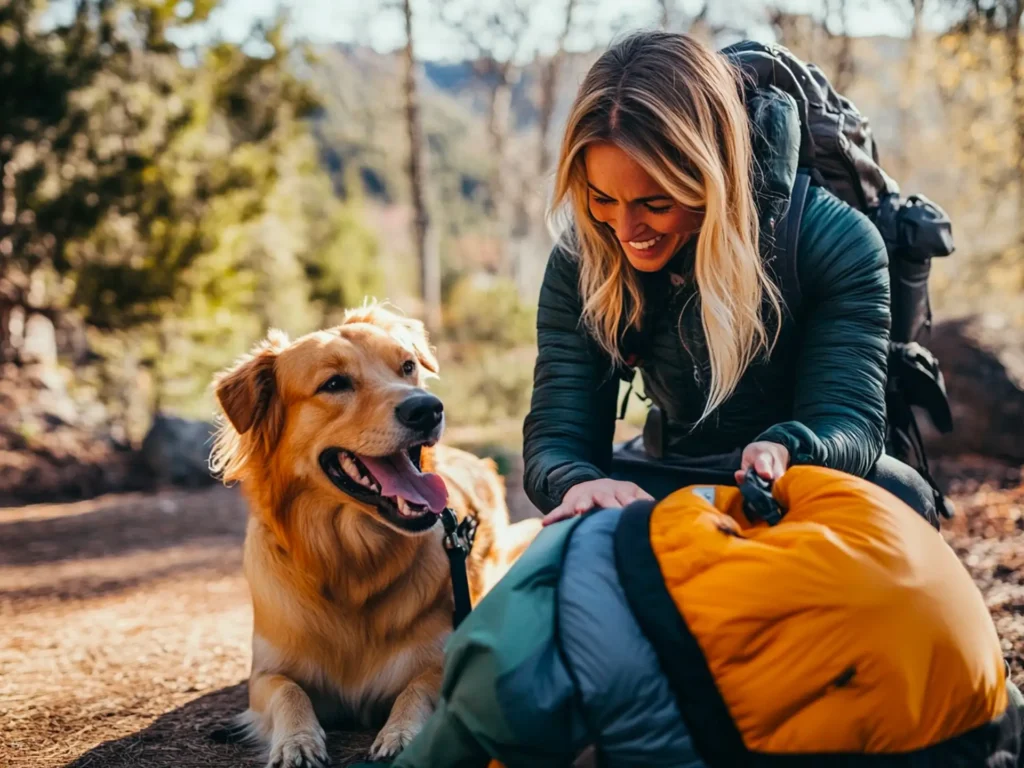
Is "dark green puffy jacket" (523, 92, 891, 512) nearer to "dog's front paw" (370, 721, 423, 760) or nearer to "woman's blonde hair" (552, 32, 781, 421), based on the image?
"woman's blonde hair" (552, 32, 781, 421)

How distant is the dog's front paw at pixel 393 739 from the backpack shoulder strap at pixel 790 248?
1.63 m

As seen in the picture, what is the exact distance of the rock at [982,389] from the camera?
6.87 metres

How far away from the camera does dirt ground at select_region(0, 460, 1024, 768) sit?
2.81 m

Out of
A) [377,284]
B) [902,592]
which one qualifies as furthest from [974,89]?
[377,284]

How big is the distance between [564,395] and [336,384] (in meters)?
0.89

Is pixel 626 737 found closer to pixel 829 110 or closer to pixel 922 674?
pixel 922 674

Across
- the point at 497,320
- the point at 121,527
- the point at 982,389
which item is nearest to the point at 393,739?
the point at 121,527

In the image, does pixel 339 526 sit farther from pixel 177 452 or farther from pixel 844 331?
pixel 177 452

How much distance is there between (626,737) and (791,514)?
0.54 m

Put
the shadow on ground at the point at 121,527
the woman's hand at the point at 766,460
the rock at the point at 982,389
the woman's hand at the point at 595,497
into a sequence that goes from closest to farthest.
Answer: the woman's hand at the point at 766,460
the woman's hand at the point at 595,497
the shadow on ground at the point at 121,527
the rock at the point at 982,389

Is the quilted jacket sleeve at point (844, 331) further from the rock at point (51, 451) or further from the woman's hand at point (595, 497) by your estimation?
the rock at point (51, 451)

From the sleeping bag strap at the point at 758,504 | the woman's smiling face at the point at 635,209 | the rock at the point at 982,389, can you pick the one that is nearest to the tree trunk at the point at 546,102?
the rock at the point at 982,389

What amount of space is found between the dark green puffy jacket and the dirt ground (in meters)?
1.05

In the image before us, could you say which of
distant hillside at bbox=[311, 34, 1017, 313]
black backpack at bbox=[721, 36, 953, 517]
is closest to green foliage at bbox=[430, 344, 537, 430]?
distant hillside at bbox=[311, 34, 1017, 313]
